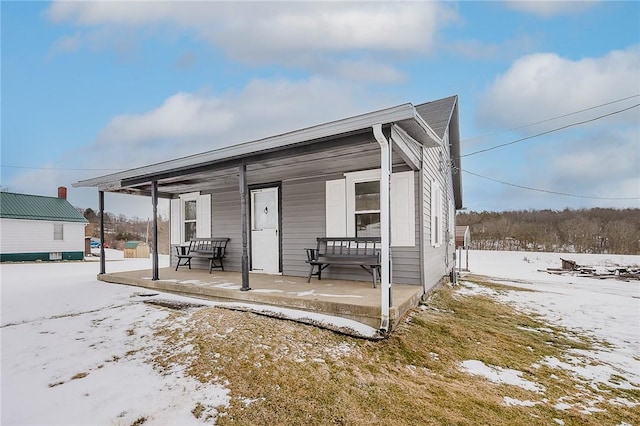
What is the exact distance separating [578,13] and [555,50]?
5709 mm

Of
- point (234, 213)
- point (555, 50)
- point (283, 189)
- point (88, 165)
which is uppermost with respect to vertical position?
point (555, 50)

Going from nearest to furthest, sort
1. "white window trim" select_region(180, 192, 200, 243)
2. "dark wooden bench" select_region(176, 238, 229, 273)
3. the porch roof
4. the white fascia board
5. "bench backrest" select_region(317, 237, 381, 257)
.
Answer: the white fascia board < the porch roof < "bench backrest" select_region(317, 237, 381, 257) < "dark wooden bench" select_region(176, 238, 229, 273) < "white window trim" select_region(180, 192, 200, 243)

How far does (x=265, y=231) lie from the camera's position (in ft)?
23.8

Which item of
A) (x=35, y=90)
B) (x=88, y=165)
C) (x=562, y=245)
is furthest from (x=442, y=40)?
(x=88, y=165)

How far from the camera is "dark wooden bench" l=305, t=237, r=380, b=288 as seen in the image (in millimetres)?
5156

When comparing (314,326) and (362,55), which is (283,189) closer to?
(314,326)

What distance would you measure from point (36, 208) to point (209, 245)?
50.9ft

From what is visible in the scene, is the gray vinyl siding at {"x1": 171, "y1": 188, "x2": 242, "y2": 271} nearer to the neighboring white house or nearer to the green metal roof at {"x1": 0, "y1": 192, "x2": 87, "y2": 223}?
the neighboring white house

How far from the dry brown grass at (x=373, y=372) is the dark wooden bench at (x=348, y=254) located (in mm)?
1060

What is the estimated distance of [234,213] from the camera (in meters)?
7.66

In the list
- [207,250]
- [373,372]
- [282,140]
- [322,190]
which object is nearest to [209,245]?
[207,250]

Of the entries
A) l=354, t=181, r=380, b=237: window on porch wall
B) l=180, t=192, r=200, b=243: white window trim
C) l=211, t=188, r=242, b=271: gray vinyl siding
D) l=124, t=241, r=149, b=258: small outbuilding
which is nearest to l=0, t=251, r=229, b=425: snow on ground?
l=211, t=188, r=242, b=271: gray vinyl siding

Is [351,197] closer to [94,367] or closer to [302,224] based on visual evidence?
[302,224]

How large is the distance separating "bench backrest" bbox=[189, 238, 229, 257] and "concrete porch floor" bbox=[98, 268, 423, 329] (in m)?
0.77
